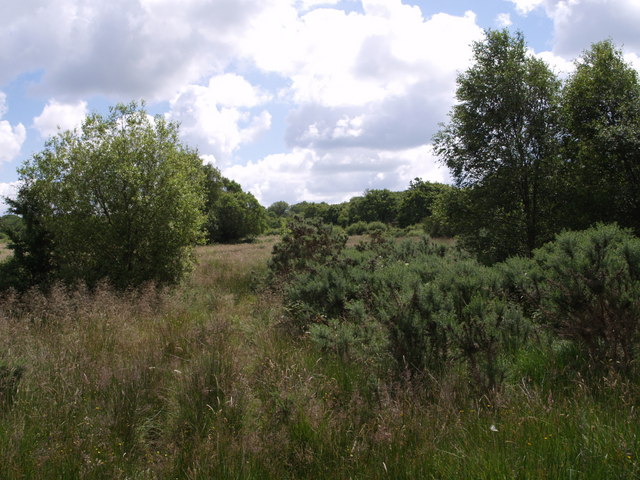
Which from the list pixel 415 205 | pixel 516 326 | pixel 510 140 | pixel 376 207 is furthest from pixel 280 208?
pixel 516 326

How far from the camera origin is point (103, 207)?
1203cm

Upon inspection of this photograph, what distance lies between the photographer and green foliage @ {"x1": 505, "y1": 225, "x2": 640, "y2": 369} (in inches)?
156

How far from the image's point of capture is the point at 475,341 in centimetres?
422

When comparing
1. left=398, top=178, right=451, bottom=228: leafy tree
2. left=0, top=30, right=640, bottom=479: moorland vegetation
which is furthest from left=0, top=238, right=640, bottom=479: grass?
left=398, top=178, right=451, bottom=228: leafy tree

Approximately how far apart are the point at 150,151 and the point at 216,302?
512 centimetres

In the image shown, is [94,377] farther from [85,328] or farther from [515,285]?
[515,285]

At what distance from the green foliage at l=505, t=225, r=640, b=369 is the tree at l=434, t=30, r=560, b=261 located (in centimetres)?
1249

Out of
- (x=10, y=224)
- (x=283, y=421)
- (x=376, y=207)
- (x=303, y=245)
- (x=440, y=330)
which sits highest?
(x=376, y=207)

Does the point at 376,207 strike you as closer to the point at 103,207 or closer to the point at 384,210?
the point at 384,210

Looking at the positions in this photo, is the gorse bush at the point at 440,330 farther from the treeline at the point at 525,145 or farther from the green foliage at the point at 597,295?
the treeline at the point at 525,145

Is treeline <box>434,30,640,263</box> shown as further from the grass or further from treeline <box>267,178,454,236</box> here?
treeline <box>267,178,454,236</box>

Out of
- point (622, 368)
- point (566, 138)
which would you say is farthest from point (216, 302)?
point (566, 138)

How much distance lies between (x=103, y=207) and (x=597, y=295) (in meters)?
11.9

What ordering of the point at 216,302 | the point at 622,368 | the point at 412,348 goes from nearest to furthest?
the point at 622,368 < the point at 412,348 < the point at 216,302
